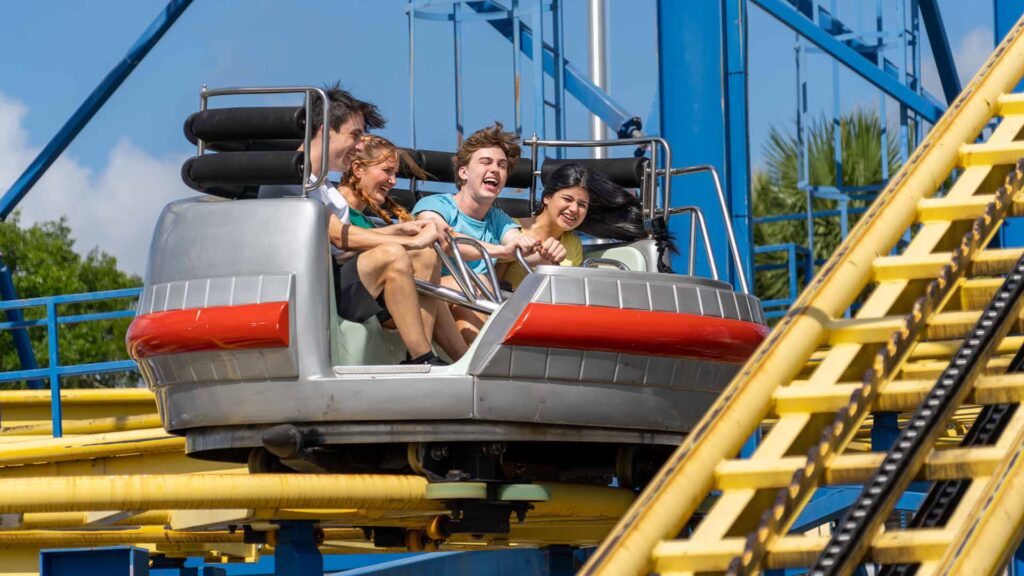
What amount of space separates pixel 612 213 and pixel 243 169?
1703mm

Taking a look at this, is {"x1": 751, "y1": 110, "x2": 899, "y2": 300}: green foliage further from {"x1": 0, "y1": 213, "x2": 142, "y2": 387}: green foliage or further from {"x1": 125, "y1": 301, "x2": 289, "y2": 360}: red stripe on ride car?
{"x1": 125, "y1": 301, "x2": 289, "y2": 360}: red stripe on ride car

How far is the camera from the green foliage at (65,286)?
27422 millimetres

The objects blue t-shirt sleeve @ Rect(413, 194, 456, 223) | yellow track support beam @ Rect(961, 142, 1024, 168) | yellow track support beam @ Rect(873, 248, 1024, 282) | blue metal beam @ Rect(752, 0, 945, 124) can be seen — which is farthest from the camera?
blue metal beam @ Rect(752, 0, 945, 124)

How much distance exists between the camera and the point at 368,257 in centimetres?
502

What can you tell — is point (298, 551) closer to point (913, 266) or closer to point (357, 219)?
point (357, 219)

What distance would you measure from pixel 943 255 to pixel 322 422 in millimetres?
1803

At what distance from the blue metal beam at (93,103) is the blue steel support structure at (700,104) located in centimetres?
509

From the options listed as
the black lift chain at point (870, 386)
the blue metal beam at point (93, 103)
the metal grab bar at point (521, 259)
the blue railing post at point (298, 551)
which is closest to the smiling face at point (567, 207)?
the metal grab bar at point (521, 259)

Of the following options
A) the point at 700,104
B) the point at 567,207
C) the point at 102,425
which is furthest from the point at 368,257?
the point at 102,425

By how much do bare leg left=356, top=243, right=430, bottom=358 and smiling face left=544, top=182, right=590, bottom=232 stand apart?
111 cm

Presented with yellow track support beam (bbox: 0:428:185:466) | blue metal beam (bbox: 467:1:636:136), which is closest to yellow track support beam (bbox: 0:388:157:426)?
yellow track support beam (bbox: 0:428:185:466)

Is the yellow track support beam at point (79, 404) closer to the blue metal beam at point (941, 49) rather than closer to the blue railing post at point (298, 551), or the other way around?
the blue railing post at point (298, 551)

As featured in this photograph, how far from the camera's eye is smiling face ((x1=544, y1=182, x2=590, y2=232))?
600 cm

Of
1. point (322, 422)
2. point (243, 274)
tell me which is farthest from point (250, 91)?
point (322, 422)
